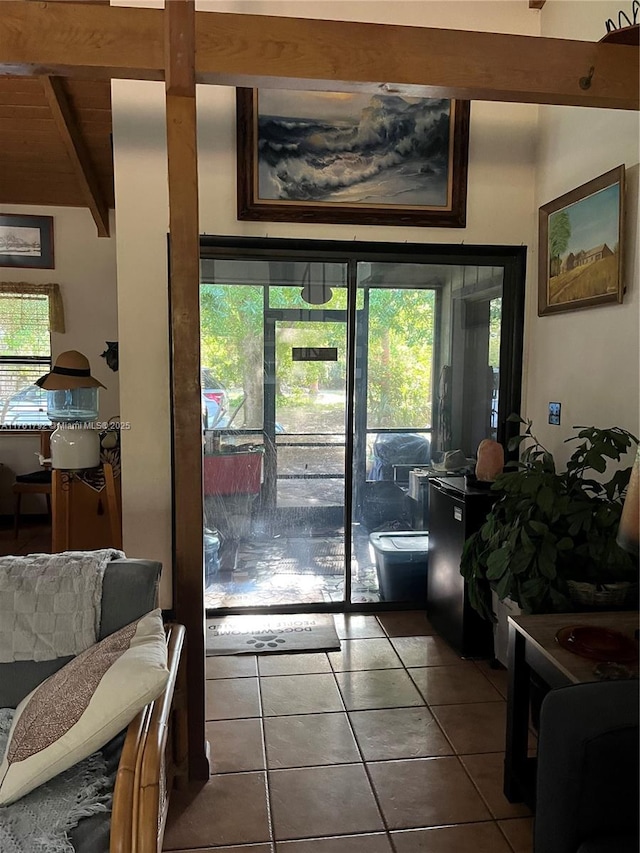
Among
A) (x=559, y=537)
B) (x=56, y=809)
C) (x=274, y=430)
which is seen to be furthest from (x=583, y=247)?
(x=56, y=809)

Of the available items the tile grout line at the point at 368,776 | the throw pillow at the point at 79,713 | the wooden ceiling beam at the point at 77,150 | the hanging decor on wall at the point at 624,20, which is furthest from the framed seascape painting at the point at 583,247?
the wooden ceiling beam at the point at 77,150

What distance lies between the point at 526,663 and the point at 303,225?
2278mm

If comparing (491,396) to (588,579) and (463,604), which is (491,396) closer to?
(463,604)

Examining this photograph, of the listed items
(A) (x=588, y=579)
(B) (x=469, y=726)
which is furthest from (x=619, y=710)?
(B) (x=469, y=726)

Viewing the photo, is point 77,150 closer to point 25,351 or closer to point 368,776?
point 25,351

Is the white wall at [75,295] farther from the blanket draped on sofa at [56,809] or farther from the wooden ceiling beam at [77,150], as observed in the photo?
the blanket draped on sofa at [56,809]

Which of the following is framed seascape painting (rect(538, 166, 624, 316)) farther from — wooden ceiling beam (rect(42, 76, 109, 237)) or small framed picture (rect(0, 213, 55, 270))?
small framed picture (rect(0, 213, 55, 270))

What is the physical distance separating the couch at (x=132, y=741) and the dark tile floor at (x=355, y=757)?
0.85ft

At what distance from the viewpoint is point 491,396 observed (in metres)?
3.42

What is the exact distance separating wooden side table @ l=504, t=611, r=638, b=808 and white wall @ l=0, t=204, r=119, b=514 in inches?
174

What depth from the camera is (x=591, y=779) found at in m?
1.28

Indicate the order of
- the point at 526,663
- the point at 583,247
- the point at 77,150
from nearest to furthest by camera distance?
the point at 526,663 < the point at 583,247 < the point at 77,150

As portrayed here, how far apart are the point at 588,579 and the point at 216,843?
1.45 metres

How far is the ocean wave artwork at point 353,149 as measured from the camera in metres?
3.05
